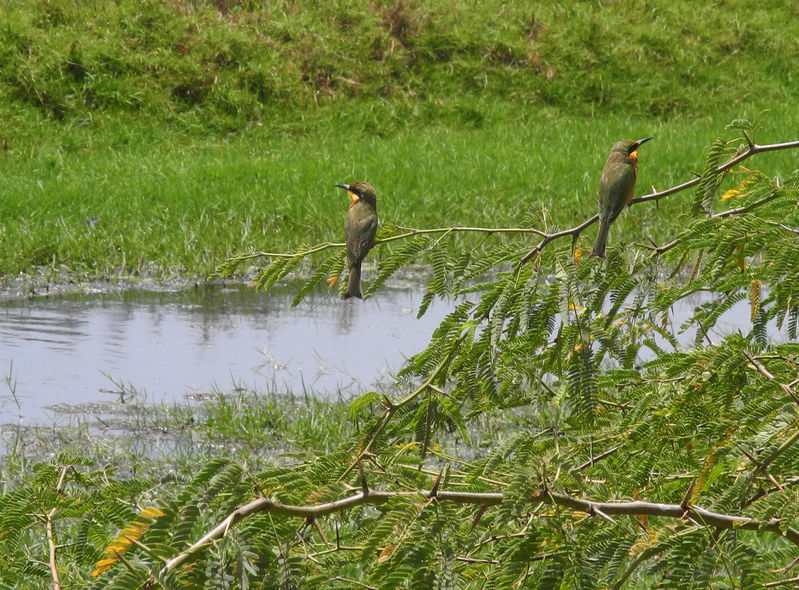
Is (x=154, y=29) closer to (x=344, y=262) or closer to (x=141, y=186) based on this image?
(x=141, y=186)

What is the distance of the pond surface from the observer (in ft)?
20.6

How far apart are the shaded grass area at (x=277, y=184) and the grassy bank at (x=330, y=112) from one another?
1.2 inches

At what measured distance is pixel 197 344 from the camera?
288 inches

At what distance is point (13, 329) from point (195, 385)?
5.59ft

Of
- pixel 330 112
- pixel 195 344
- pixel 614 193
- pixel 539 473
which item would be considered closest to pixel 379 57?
pixel 330 112

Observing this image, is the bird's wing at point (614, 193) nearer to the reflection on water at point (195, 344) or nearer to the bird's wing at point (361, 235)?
the bird's wing at point (361, 235)

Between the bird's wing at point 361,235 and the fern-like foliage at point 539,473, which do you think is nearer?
the fern-like foliage at point 539,473

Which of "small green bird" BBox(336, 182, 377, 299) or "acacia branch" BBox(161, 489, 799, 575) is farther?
"small green bird" BBox(336, 182, 377, 299)

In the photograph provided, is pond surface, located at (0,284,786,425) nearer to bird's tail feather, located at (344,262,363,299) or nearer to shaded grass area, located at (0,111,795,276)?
shaded grass area, located at (0,111,795,276)

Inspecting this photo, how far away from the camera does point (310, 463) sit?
2100mm

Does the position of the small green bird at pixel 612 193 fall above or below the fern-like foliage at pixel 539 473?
above

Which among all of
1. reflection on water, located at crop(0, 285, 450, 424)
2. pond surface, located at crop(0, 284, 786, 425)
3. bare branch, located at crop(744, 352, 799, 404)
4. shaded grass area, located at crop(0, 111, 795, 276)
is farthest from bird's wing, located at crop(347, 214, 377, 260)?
shaded grass area, located at crop(0, 111, 795, 276)

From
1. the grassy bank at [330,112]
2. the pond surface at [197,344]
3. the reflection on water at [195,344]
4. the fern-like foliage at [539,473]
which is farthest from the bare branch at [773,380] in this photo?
the grassy bank at [330,112]

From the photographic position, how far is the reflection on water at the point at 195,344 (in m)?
6.38
